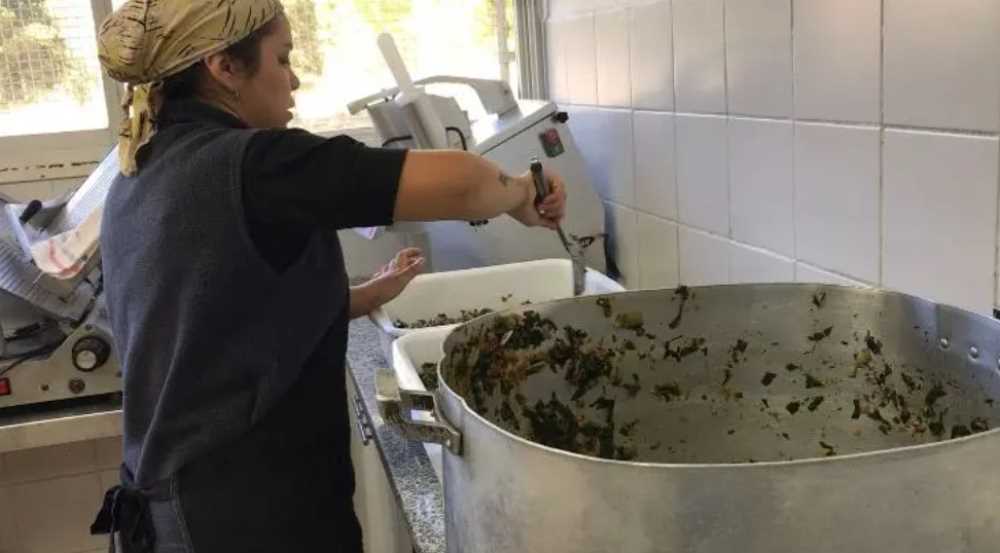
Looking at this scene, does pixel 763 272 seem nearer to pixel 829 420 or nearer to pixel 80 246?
pixel 829 420

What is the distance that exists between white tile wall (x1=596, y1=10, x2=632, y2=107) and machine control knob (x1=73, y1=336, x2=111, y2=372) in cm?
100

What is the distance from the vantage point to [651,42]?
1592mm

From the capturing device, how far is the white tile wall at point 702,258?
1449mm

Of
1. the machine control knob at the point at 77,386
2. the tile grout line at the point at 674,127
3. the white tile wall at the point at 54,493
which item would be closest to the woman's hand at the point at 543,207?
the tile grout line at the point at 674,127

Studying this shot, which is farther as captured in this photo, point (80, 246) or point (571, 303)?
point (80, 246)

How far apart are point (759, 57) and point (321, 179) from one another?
0.65m

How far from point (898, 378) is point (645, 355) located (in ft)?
0.67

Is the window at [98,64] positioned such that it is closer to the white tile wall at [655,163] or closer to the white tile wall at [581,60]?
the white tile wall at [581,60]

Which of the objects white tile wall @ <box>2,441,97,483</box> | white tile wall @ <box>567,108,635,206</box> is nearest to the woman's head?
white tile wall @ <box>567,108,635,206</box>

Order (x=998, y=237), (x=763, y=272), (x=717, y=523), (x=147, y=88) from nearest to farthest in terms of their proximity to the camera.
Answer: (x=717, y=523), (x=998, y=237), (x=147, y=88), (x=763, y=272)

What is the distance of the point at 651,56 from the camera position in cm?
160

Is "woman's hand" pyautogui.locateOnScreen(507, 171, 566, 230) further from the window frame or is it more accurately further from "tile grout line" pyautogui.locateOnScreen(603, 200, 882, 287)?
the window frame

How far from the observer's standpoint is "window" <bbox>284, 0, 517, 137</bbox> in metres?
2.29

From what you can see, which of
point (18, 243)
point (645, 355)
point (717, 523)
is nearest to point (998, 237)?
point (645, 355)
